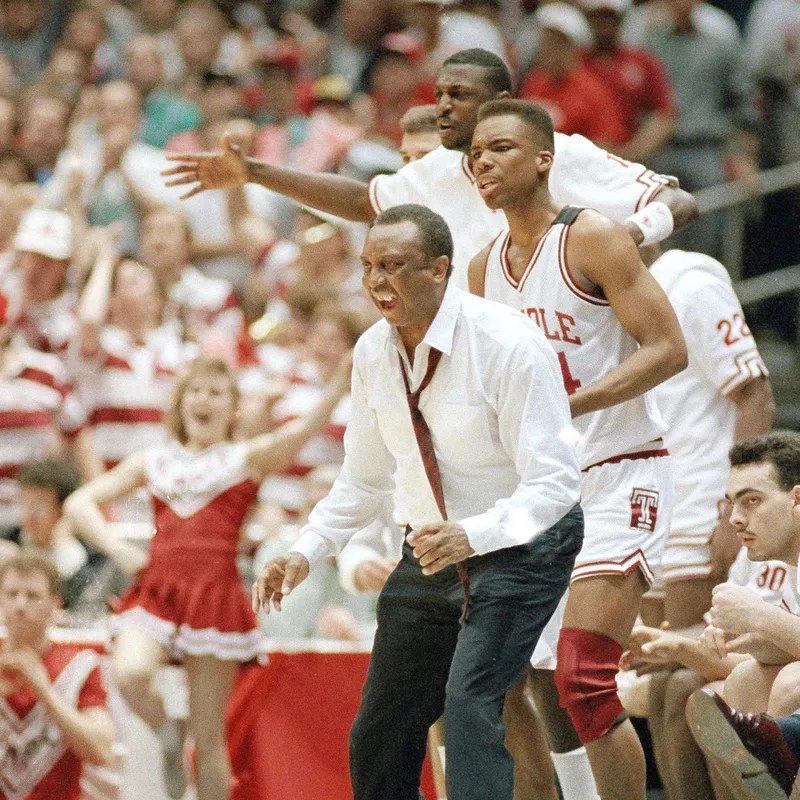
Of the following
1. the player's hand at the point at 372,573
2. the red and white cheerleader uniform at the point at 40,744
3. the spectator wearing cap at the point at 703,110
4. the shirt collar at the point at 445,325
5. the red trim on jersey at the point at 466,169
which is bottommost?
the red and white cheerleader uniform at the point at 40,744

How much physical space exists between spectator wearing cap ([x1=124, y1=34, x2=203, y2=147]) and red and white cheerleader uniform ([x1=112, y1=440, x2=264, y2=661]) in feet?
12.8

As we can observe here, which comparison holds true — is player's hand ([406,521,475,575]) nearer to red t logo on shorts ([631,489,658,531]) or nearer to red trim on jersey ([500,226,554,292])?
red t logo on shorts ([631,489,658,531])

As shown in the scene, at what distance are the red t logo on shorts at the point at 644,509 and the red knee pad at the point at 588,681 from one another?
369 millimetres

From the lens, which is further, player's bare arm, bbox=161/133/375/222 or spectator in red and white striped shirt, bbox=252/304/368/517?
spectator in red and white striped shirt, bbox=252/304/368/517

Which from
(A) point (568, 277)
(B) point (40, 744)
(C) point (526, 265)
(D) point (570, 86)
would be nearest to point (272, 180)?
(C) point (526, 265)

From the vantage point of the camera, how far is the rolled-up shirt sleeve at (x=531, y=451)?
4074 mm

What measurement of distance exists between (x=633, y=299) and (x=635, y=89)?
4.62m

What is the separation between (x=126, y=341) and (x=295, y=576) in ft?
14.0

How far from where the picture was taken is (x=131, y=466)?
685 centimetres

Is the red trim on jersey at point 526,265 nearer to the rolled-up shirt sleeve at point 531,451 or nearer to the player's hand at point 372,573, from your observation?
the rolled-up shirt sleeve at point 531,451

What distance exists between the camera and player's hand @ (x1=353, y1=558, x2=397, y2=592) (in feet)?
19.8

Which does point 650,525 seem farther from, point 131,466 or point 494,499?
point 131,466

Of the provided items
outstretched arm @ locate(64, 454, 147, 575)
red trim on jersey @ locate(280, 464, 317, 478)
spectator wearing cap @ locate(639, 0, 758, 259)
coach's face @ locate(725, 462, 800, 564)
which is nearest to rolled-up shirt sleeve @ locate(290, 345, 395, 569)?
coach's face @ locate(725, 462, 800, 564)

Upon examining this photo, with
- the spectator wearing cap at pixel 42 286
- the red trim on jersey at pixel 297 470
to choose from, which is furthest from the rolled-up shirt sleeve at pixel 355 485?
the spectator wearing cap at pixel 42 286
